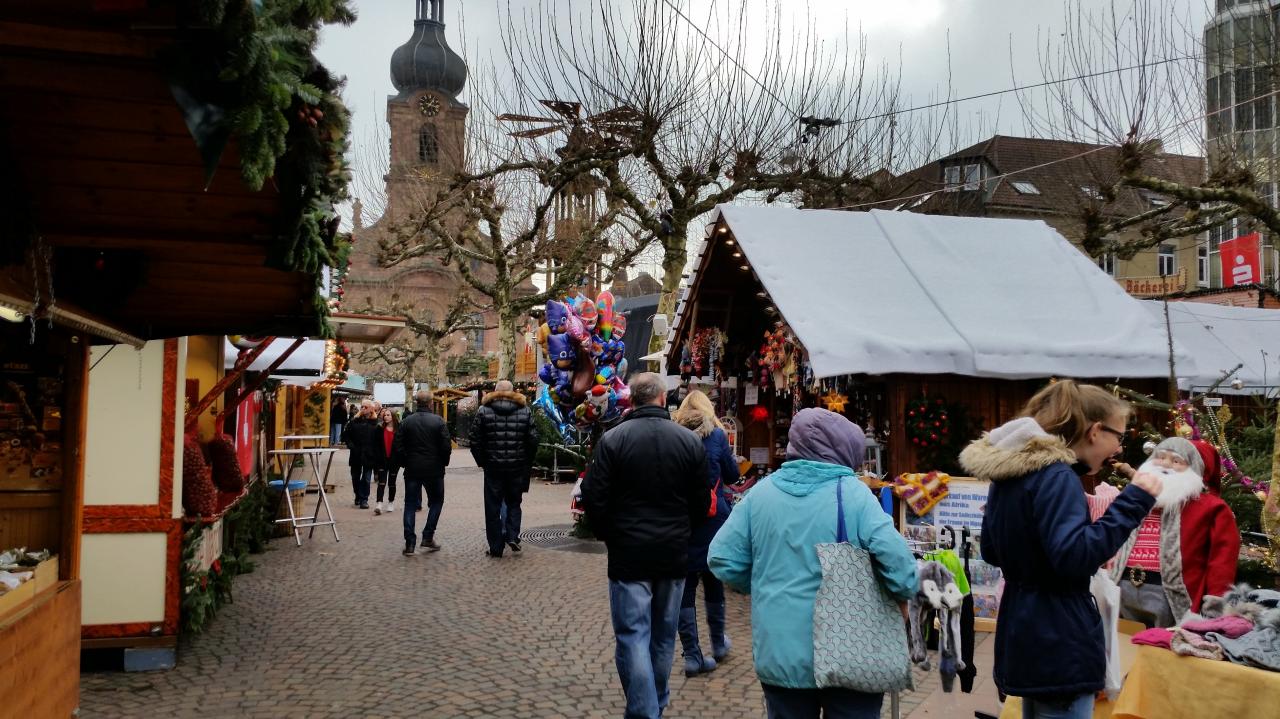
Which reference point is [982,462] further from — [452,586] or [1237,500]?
[452,586]

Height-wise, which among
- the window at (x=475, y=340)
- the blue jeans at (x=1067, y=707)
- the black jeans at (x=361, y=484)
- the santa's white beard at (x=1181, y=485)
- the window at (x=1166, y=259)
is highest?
the window at (x=1166, y=259)

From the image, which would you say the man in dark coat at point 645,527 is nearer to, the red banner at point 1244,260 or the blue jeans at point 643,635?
the blue jeans at point 643,635

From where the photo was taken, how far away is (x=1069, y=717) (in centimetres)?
297

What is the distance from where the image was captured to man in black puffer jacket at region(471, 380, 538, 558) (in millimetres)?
10078

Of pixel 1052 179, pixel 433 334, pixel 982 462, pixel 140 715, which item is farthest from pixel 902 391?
pixel 1052 179

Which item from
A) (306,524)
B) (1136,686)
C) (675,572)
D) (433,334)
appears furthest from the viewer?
(433,334)

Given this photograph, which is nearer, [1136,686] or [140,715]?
[1136,686]

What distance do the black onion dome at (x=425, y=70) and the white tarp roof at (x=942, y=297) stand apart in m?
58.3

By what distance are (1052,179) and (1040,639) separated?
35.2m

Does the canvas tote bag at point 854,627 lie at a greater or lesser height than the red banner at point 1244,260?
lesser

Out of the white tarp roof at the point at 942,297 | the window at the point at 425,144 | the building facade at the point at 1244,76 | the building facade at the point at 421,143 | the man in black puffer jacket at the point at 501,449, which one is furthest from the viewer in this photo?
the building facade at the point at 421,143

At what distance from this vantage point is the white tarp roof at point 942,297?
26.2ft

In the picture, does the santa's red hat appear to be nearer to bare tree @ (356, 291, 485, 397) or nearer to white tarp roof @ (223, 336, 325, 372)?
white tarp roof @ (223, 336, 325, 372)

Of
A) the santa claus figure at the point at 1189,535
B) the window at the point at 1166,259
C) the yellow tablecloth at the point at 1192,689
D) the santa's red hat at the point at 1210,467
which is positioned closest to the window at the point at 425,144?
the window at the point at 1166,259
